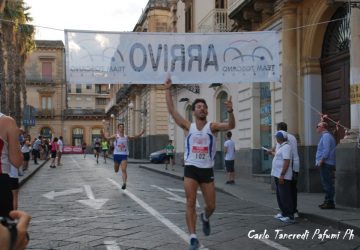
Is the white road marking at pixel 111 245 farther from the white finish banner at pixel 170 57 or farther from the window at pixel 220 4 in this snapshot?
the window at pixel 220 4

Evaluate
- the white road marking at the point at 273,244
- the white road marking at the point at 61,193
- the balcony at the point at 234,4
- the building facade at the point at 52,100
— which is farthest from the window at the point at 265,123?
the building facade at the point at 52,100

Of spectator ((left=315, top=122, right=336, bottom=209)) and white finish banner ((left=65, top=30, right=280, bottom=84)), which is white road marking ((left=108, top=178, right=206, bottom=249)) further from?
spectator ((left=315, top=122, right=336, bottom=209))

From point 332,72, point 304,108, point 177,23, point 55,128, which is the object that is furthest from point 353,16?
point 55,128

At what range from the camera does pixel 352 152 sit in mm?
10891

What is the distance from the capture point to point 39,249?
721cm

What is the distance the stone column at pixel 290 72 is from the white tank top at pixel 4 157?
1157 cm

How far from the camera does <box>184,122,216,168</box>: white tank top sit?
7.30 meters

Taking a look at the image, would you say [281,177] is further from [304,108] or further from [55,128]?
[55,128]

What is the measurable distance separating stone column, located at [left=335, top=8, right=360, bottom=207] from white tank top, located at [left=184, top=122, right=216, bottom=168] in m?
4.58

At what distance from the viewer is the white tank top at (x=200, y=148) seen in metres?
7.30

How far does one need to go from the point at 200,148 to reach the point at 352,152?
187 inches

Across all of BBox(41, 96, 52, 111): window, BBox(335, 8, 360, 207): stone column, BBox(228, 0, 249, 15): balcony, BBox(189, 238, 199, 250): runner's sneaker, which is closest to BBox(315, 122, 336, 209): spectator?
BBox(335, 8, 360, 207): stone column

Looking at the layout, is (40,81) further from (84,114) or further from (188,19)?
(188,19)

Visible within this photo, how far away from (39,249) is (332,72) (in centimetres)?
1005
